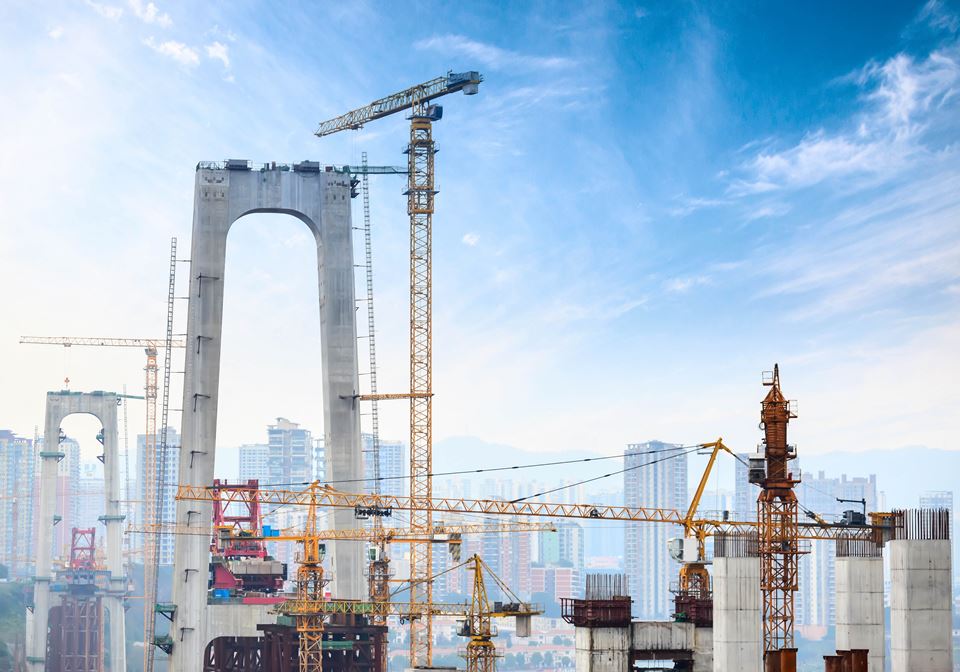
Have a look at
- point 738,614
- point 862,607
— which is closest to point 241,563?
point 862,607

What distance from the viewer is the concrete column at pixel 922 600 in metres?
55.7

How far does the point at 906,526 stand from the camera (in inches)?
2311

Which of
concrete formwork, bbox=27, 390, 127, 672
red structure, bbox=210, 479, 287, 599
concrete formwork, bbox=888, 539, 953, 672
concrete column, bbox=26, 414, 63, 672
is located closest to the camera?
concrete formwork, bbox=888, 539, 953, 672

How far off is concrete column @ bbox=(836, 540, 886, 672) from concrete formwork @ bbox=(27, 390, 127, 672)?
12432 cm

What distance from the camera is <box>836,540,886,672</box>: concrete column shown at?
59281 millimetres

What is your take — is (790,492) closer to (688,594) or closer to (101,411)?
(688,594)

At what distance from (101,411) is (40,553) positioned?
60.0 ft

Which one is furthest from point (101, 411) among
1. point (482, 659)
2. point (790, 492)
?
point (790, 492)

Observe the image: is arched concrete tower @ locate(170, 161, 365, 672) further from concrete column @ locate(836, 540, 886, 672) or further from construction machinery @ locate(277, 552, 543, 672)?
concrete column @ locate(836, 540, 886, 672)

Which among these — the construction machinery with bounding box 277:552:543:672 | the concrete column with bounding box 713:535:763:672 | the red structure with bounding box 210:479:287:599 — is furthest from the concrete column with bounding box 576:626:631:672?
the red structure with bounding box 210:479:287:599

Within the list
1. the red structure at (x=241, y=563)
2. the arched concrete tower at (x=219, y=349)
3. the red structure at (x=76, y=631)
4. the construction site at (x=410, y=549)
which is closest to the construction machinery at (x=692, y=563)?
the construction site at (x=410, y=549)

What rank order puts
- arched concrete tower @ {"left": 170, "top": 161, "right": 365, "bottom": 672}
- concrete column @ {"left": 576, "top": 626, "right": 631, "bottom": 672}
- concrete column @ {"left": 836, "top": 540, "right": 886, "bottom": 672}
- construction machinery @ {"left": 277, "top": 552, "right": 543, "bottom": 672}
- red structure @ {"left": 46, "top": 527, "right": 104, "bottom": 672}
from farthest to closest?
red structure @ {"left": 46, "top": 527, "right": 104, "bottom": 672} < construction machinery @ {"left": 277, "top": 552, "right": 543, "bottom": 672} < arched concrete tower @ {"left": 170, "top": 161, "right": 365, "bottom": 672} < concrete column @ {"left": 576, "top": 626, "right": 631, "bottom": 672} < concrete column @ {"left": 836, "top": 540, "right": 886, "bottom": 672}

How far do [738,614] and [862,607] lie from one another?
10.1 meters

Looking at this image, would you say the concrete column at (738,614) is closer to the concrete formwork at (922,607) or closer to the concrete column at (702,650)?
the concrete formwork at (922,607)
